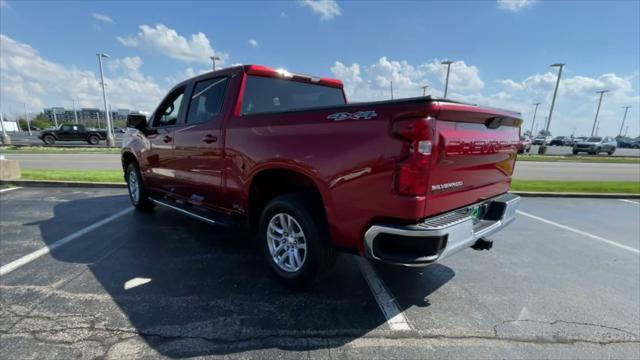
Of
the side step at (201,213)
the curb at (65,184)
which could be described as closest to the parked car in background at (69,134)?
the curb at (65,184)

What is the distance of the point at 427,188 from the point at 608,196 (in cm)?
933

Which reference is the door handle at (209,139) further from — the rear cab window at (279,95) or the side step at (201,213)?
the side step at (201,213)

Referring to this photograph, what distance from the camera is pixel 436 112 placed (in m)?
2.14

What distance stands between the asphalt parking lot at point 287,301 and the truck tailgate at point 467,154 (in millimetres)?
1020

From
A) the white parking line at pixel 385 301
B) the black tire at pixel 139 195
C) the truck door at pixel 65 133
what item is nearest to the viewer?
the white parking line at pixel 385 301

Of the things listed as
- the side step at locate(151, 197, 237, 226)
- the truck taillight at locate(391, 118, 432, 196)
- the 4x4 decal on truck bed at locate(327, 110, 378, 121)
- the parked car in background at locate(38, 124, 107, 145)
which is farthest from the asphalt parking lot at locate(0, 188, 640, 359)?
the parked car in background at locate(38, 124, 107, 145)

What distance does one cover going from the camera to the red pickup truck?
2.20 meters

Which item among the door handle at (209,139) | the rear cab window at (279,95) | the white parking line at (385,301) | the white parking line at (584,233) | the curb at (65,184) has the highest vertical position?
the rear cab window at (279,95)

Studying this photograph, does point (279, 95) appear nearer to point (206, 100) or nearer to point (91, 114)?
point (206, 100)

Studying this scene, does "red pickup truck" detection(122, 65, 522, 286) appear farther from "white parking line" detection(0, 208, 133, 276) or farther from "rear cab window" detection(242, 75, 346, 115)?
"white parking line" detection(0, 208, 133, 276)

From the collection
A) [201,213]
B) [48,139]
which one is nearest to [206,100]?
[201,213]

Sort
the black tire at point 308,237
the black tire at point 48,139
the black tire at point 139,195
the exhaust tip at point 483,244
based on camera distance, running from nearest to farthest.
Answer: the black tire at point 308,237
the exhaust tip at point 483,244
the black tire at point 139,195
the black tire at point 48,139

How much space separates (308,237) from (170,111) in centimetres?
334

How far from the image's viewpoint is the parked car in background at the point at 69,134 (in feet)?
89.3
